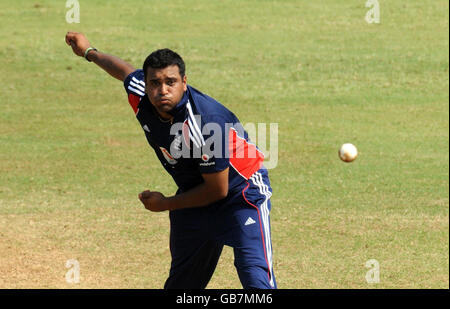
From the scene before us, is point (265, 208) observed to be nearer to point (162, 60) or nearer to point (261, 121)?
point (162, 60)

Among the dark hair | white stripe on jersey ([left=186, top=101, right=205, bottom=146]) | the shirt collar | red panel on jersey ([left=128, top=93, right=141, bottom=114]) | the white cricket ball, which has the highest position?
the white cricket ball

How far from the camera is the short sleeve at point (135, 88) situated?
6.88m

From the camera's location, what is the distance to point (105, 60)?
7535 mm

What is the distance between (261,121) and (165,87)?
1070cm

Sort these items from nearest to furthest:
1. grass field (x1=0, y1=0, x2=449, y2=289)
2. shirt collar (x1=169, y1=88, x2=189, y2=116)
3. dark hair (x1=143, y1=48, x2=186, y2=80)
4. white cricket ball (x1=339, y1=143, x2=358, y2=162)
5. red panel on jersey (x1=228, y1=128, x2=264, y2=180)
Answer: dark hair (x1=143, y1=48, x2=186, y2=80) < shirt collar (x1=169, y1=88, x2=189, y2=116) < red panel on jersey (x1=228, y1=128, x2=264, y2=180) < grass field (x1=0, y1=0, x2=449, y2=289) < white cricket ball (x1=339, y1=143, x2=358, y2=162)

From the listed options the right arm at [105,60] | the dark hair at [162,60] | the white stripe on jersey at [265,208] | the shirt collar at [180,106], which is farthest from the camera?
the right arm at [105,60]

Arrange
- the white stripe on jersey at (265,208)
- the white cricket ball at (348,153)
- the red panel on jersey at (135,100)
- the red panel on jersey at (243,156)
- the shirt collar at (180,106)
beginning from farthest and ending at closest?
the white cricket ball at (348,153), the red panel on jersey at (135,100), the white stripe on jersey at (265,208), the red panel on jersey at (243,156), the shirt collar at (180,106)

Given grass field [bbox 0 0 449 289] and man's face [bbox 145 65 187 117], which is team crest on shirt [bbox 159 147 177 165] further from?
grass field [bbox 0 0 449 289]

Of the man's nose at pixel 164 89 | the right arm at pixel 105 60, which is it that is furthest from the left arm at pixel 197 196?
the right arm at pixel 105 60

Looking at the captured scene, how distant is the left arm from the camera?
6.44m

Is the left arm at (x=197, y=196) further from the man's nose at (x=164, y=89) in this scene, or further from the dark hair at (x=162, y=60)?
the dark hair at (x=162, y=60)

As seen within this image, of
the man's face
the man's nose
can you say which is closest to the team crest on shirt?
the man's face

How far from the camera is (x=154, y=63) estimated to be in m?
6.29
